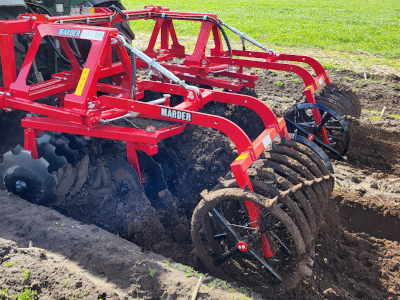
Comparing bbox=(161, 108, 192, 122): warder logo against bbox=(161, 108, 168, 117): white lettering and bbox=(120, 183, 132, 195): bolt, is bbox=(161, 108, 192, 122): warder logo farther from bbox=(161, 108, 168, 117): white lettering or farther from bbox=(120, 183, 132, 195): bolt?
bbox=(120, 183, 132, 195): bolt

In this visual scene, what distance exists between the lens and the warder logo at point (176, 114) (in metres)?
3.03

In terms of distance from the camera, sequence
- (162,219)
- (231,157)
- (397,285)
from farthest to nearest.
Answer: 1. (231,157)
2. (162,219)
3. (397,285)

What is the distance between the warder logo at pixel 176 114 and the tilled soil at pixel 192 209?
1.07 meters

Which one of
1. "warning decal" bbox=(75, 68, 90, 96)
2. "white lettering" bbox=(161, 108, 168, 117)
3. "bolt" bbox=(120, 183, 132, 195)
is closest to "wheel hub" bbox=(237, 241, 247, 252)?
"white lettering" bbox=(161, 108, 168, 117)

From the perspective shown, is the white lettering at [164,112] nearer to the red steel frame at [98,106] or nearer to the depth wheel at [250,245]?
the red steel frame at [98,106]

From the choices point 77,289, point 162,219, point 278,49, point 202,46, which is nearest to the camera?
point 77,289

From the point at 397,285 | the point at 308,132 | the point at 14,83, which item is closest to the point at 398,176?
the point at 308,132

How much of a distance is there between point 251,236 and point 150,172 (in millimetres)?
1726

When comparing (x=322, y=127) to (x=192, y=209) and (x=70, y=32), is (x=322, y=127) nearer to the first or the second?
(x=192, y=209)

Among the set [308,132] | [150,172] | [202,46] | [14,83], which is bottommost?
[150,172]

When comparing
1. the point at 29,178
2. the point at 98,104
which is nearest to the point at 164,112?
the point at 98,104

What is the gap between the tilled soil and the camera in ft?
9.95

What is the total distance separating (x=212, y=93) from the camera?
3.50 meters

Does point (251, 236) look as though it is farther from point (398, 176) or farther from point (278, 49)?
point (278, 49)
